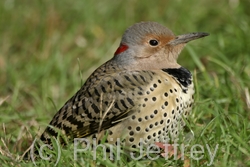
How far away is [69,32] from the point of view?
797 centimetres

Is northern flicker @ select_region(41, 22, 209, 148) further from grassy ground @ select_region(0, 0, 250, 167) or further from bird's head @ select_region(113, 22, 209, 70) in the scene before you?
grassy ground @ select_region(0, 0, 250, 167)

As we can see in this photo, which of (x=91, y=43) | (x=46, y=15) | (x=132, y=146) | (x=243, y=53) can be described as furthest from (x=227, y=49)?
(x=132, y=146)

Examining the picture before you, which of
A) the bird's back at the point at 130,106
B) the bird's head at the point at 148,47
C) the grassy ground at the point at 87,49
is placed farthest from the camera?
the grassy ground at the point at 87,49

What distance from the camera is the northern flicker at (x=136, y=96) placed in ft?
15.5

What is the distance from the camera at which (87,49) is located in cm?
777

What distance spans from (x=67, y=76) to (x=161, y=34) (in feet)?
7.62

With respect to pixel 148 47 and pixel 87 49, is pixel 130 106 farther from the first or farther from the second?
pixel 87 49

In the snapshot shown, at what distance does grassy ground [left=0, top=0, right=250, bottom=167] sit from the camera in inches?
228

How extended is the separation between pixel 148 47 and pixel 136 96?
0.65 metres

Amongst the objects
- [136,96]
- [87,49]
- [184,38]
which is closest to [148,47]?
[184,38]

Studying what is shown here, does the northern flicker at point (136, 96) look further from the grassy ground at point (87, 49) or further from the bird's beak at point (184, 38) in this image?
the grassy ground at point (87, 49)

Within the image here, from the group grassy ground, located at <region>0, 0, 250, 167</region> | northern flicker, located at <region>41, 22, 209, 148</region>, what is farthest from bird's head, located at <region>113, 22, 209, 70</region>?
grassy ground, located at <region>0, 0, 250, 167</region>

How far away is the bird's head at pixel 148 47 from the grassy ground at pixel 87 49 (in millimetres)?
401

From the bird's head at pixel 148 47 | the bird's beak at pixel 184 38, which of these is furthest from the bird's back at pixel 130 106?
the bird's beak at pixel 184 38
